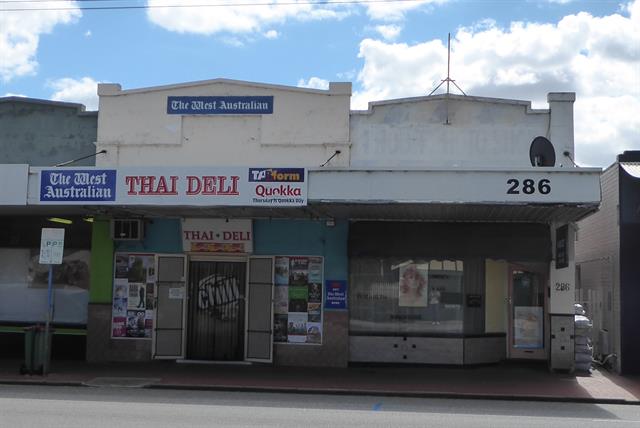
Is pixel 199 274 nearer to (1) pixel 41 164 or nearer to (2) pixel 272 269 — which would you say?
(2) pixel 272 269

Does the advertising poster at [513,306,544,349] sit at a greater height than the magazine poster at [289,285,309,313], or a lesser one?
lesser

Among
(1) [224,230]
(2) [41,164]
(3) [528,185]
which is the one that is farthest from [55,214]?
(3) [528,185]

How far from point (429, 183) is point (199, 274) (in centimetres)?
669

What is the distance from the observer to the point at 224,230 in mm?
16891

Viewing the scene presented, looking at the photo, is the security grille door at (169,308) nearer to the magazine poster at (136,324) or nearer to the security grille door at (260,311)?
the magazine poster at (136,324)

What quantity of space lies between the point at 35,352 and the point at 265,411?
21.0 ft

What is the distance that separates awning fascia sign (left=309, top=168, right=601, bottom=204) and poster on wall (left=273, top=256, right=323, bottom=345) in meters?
3.66

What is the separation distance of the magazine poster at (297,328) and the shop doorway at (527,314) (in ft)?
16.2

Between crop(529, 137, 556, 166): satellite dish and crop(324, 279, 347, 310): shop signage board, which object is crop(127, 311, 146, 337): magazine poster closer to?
crop(324, 279, 347, 310): shop signage board

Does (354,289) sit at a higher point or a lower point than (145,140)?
lower

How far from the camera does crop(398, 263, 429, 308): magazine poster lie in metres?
16.9

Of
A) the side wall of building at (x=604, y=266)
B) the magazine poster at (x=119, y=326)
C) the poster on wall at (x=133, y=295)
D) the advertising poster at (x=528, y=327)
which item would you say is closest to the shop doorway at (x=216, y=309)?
the poster on wall at (x=133, y=295)

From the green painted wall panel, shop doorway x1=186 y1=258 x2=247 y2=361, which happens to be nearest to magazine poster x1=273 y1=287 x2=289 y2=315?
shop doorway x1=186 y1=258 x2=247 y2=361

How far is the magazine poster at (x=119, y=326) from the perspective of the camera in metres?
17.2
